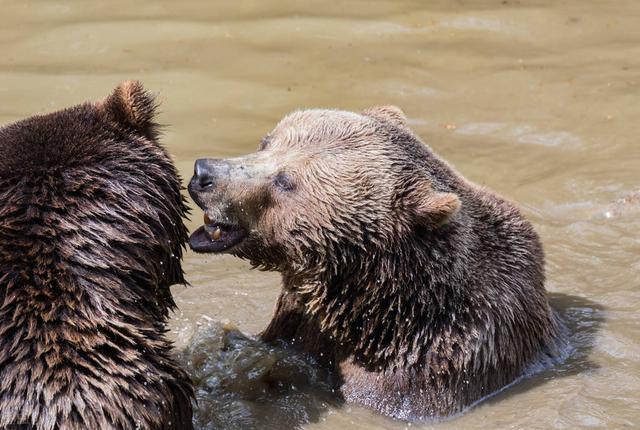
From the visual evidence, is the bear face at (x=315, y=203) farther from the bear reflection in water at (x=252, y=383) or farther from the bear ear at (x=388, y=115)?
the bear reflection in water at (x=252, y=383)

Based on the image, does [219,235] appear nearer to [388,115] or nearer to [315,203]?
[315,203]

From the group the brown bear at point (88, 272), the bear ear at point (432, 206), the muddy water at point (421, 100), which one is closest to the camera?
the brown bear at point (88, 272)

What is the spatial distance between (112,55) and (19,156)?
6.27m

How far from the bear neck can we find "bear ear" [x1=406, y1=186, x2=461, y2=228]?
15 centimetres

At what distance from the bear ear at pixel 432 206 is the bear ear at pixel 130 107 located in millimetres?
1654

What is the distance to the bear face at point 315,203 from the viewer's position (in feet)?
20.5

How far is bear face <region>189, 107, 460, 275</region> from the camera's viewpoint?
6246 mm

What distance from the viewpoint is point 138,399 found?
5188mm

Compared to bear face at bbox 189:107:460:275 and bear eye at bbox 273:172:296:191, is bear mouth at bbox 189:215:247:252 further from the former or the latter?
bear eye at bbox 273:172:296:191

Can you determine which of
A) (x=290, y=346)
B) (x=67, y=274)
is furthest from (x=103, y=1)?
(x=67, y=274)

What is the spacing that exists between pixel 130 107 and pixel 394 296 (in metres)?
1.96

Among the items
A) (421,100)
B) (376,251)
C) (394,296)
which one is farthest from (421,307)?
(421,100)

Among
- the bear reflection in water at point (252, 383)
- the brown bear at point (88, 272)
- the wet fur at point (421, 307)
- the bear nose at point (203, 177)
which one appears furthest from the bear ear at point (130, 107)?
the bear reflection in water at point (252, 383)

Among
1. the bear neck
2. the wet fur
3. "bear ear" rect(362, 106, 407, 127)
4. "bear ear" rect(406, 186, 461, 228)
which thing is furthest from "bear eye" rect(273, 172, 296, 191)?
"bear ear" rect(362, 106, 407, 127)
